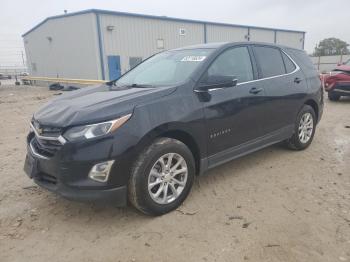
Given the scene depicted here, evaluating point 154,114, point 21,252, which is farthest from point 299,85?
point 21,252

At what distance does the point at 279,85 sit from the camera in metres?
4.43

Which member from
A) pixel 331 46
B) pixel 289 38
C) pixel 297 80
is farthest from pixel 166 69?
pixel 331 46

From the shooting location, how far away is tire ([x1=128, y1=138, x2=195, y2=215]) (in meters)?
2.93

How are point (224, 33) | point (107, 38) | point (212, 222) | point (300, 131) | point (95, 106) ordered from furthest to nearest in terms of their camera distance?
point (224, 33) → point (107, 38) → point (300, 131) → point (212, 222) → point (95, 106)

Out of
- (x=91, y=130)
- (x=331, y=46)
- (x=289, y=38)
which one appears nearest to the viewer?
(x=91, y=130)

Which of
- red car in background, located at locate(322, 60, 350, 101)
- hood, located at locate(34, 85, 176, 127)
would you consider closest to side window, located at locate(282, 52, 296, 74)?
hood, located at locate(34, 85, 176, 127)

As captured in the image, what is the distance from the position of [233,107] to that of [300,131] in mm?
1905

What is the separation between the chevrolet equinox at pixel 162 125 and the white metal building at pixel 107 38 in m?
14.6

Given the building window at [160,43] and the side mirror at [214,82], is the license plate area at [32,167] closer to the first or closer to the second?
the side mirror at [214,82]

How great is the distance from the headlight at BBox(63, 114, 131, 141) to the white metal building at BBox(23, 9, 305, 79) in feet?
52.9

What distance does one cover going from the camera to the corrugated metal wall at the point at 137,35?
1822 centimetres

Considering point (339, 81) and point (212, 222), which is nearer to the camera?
point (212, 222)

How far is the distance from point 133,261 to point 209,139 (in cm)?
153

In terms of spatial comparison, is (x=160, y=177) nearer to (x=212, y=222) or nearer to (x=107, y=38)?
(x=212, y=222)
